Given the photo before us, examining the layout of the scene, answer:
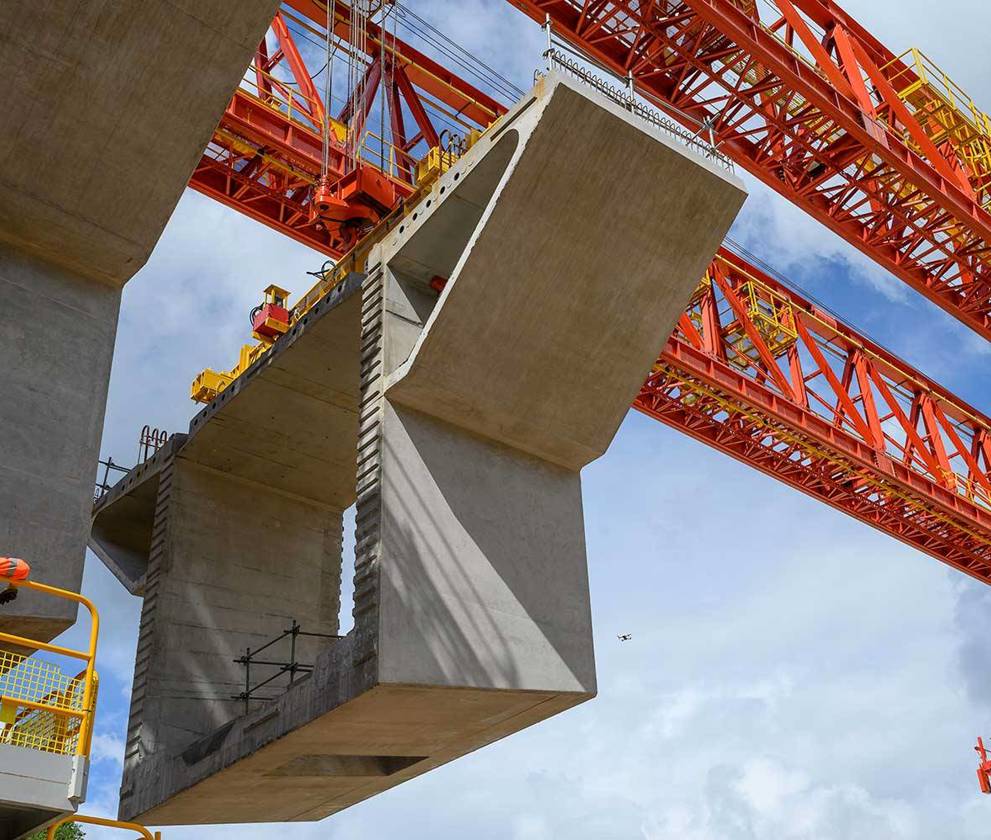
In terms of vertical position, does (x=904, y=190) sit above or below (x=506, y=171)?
above

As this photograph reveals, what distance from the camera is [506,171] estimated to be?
17453 millimetres

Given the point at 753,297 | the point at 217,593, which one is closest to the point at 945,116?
the point at 753,297

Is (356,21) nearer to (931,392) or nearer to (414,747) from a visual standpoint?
(414,747)

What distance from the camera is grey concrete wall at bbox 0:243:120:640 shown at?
15.6 m

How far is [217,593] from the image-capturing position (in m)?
23.4

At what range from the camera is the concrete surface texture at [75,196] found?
50.9 ft

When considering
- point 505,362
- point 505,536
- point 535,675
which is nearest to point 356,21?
point 505,362

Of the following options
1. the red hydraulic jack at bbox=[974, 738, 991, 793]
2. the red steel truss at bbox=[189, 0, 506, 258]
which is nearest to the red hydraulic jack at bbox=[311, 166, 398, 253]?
the red steel truss at bbox=[189, 0, 506, 258]

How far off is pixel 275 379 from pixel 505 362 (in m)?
5.22

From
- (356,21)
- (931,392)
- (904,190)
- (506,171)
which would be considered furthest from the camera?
(931,392)

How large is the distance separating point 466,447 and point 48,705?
9.37 meters

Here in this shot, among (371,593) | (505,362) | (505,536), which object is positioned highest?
(505,362)

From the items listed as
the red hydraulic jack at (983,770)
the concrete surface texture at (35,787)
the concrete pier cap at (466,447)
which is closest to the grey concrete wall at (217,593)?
the concrete pier cap at (466,447)

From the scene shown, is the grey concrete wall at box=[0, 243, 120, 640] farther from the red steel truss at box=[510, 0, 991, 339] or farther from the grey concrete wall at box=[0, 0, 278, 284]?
the red steel truss at box=[510, 0, 991, 339]
